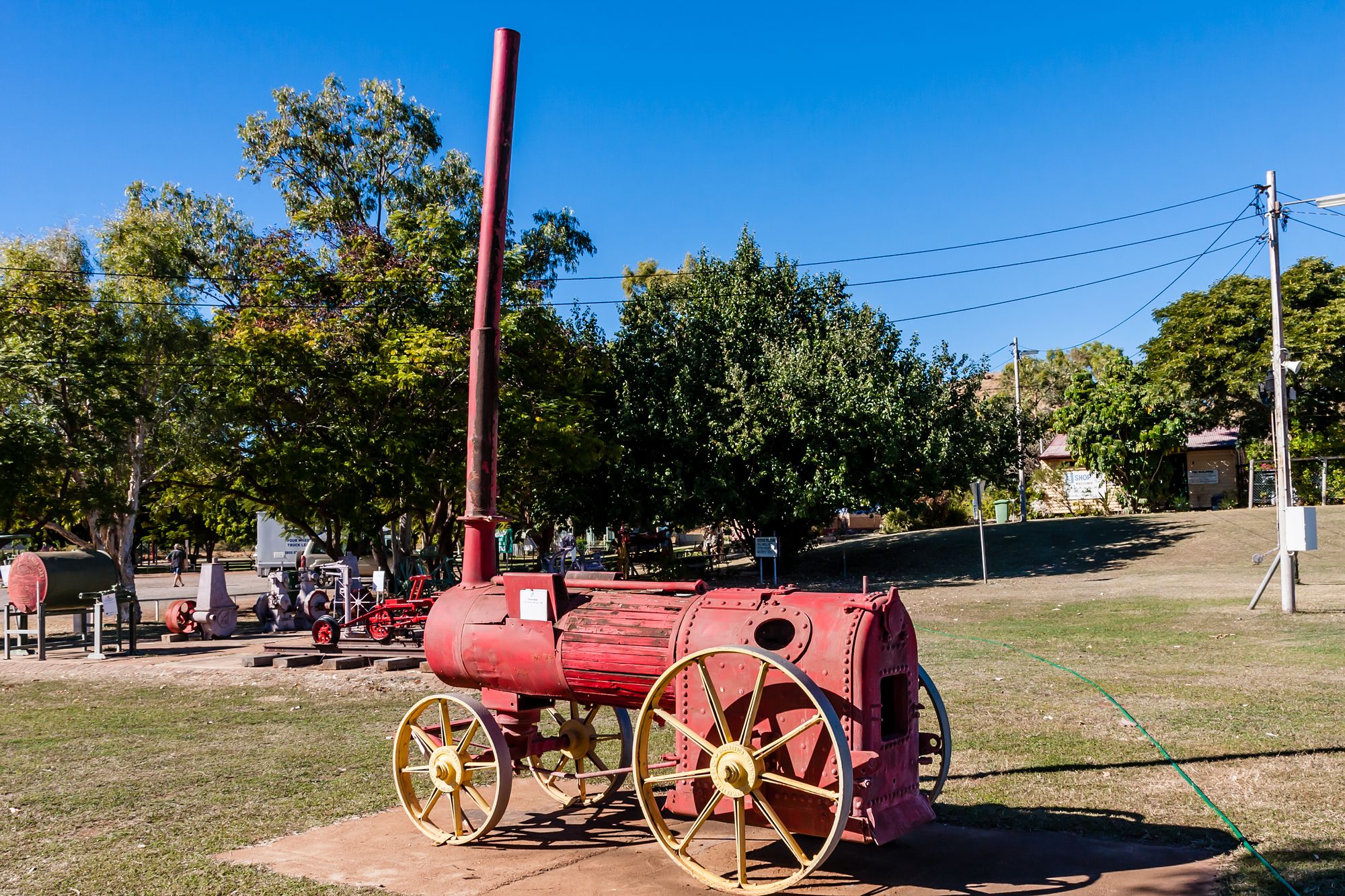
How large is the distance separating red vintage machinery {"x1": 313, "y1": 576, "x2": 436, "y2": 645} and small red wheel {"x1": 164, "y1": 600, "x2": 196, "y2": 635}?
393 cm

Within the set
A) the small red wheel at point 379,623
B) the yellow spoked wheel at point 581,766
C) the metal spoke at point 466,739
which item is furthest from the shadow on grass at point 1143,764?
the small red wheel at point 379,623

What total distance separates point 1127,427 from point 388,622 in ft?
110

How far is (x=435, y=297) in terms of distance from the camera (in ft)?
82.0

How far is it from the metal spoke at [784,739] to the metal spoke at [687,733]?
275mm

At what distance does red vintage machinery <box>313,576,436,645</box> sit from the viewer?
1673 cm

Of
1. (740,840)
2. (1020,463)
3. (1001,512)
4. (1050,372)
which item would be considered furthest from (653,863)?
(1050,372)

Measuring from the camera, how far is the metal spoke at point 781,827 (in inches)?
200

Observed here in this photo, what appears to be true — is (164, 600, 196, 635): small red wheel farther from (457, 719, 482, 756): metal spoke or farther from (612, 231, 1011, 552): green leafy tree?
(457, 719, 482, 756): metal spoke

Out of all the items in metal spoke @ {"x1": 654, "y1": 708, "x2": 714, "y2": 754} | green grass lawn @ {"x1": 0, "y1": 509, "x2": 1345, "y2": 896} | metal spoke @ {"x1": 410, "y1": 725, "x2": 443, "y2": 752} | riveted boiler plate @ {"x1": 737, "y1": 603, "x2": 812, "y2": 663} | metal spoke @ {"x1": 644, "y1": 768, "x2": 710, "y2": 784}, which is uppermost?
riveted boiler plate @ {"x1": 737, "y1": 603, "x2": 812, "y2": 663}

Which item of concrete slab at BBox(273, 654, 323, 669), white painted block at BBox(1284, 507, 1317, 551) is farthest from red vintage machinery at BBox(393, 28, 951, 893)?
white painted block at BBox(1284, 507, 1317, 551)

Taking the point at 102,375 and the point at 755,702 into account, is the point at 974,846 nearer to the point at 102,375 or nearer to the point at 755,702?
the point at 755,702

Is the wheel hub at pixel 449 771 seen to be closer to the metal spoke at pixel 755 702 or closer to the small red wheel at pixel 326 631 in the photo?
the metal spoke at pixel 755 702

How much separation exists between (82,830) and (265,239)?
70.3ft

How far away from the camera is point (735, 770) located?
17.5 ft
